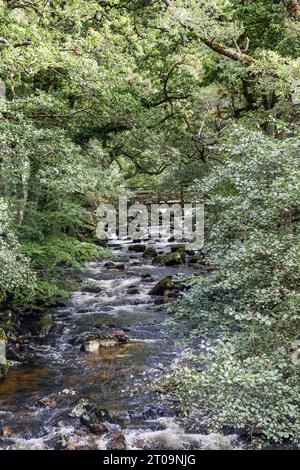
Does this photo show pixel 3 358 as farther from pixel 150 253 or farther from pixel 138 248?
pixel 138 248

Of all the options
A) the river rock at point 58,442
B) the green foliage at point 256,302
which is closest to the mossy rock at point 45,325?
the river rock at point 58,442

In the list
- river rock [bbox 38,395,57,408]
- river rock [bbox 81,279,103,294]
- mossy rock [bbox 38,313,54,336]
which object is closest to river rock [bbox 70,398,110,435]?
river rock [bbox 38,395,57,408]

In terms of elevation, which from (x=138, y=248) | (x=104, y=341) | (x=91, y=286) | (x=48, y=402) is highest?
(x=138, y=248)

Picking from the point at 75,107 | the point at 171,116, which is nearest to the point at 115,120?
the point at 75,107

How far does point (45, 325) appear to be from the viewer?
1198 centimetres

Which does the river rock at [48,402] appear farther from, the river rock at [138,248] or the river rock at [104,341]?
the river rock at [138,248]

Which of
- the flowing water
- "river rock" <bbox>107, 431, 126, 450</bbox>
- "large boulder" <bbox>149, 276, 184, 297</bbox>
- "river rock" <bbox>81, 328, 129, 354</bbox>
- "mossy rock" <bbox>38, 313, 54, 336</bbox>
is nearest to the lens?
"river rock" <bbox>107, 431, 126, 450</bbox>

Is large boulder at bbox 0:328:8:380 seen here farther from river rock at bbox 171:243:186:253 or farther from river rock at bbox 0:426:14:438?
river rock at bbox 171:243:186:253

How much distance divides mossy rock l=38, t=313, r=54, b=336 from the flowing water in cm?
18

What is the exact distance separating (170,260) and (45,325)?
28.6 ft

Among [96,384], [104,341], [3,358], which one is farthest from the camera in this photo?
[104,341]

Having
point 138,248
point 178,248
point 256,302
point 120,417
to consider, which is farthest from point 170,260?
→ point 256,302

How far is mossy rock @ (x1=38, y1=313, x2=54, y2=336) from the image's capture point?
11786 mm

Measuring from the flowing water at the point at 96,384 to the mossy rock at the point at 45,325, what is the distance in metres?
0.18
